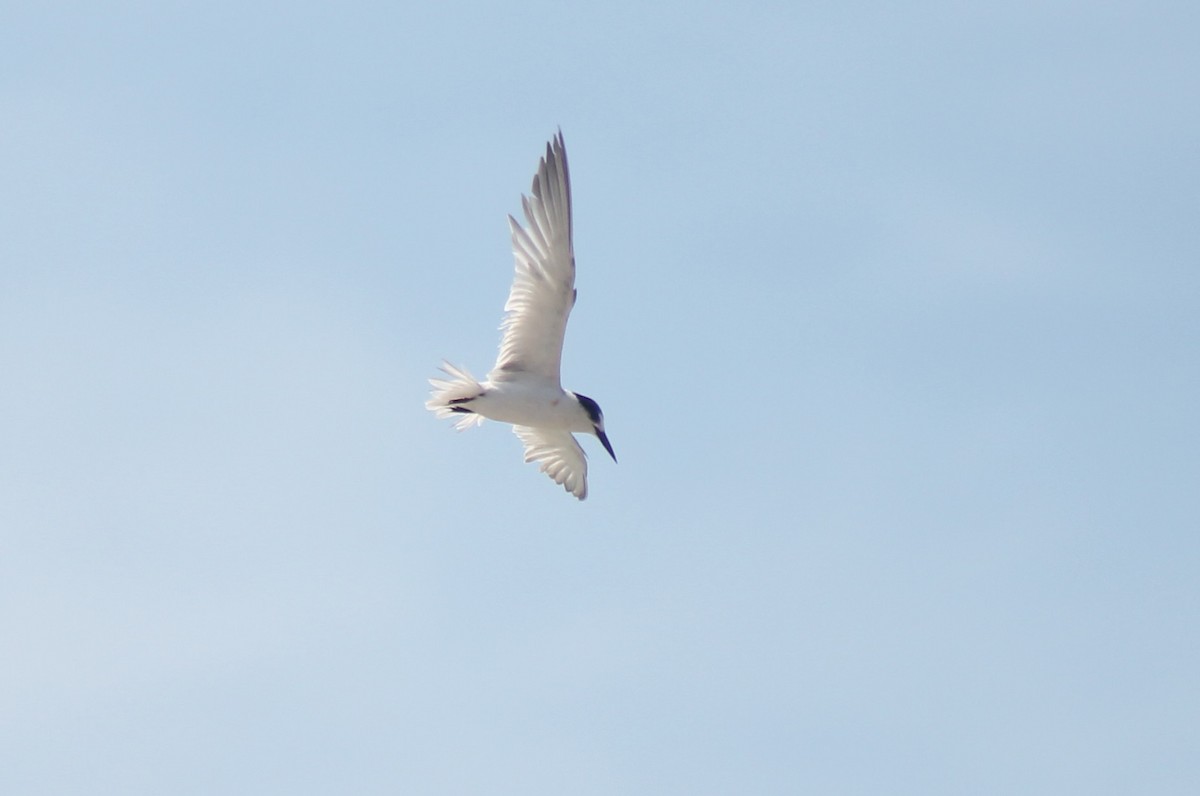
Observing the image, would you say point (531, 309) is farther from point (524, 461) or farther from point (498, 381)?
point (524, 461)

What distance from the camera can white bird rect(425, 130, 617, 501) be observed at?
15391 mm

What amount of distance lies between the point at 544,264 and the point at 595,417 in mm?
1824

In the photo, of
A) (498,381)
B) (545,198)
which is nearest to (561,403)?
(498,381)

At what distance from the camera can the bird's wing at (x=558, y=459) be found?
18.0 metres

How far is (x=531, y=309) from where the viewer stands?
51.3ft

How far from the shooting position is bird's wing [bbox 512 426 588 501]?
1795cm

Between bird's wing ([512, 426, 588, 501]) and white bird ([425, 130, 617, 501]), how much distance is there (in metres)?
1.48

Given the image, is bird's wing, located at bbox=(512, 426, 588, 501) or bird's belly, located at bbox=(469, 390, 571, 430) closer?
bird's belly, located at bbox=(469, 390, 571, 430)

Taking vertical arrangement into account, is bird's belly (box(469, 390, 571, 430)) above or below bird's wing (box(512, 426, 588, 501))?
below

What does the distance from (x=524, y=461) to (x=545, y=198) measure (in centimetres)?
383

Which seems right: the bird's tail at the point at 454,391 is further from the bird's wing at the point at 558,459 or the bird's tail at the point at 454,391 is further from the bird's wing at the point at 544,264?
the bird's wing at the point at 558,459

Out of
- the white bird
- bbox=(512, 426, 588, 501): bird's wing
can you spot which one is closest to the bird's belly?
the white bird

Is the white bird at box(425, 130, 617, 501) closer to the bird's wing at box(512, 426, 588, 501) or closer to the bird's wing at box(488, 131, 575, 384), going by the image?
the bird's wing at box(488, 131, 575, 384)

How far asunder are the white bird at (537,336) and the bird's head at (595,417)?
0.01 metres
